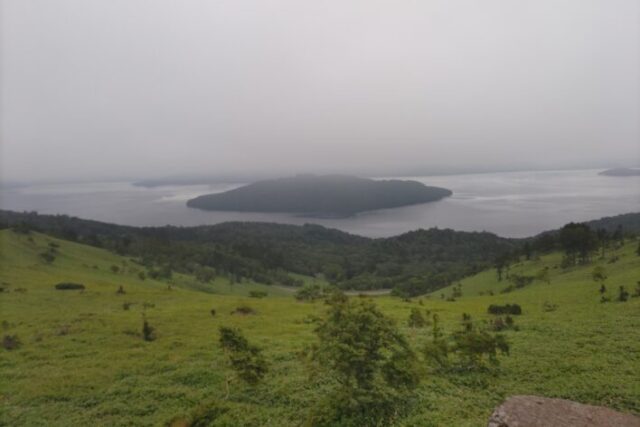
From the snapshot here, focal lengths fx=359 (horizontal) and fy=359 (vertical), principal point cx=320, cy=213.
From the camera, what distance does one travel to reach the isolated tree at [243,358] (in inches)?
558

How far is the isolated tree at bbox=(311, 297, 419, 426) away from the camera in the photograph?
422 inches

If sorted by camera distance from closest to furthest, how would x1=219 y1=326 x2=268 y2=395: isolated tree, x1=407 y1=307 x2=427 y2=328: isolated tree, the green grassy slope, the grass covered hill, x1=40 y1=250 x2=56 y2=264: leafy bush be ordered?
the green grassy slope
x1=219 y1=326 x2=268 y2=395: isolated tree
x1=407 y1=307 x2=427 y2=328: isolated tree
x1=40 y1=250 x2=56 y2=264: leafy bush
the grass covered hill

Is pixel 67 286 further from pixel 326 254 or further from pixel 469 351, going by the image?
pixel 326 254

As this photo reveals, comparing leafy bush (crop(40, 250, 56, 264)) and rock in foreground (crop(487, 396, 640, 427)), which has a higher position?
rock in foreground (crop(487, 396, 640, 427))

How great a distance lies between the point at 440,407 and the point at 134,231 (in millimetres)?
187892

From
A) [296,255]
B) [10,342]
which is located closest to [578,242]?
[10,342]

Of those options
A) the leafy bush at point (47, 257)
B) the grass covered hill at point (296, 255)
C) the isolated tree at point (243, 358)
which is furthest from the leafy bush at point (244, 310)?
the grass covered hill at point (296, 255)

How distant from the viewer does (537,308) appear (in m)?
28.9

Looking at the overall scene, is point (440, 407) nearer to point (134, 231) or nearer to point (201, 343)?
point (201, 343)

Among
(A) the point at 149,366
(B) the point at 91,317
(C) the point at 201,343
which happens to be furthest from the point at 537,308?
(B) the point at 91,317

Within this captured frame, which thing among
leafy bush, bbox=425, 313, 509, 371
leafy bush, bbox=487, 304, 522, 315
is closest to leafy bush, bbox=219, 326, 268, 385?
leafy bush, bbox=425, 313, 509, 371

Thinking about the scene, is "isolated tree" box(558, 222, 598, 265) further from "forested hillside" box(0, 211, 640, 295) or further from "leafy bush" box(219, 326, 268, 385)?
"leafy bush" box(219, 326, 268, 385)

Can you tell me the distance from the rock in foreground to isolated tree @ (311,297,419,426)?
3.30m

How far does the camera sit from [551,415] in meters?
8.64
